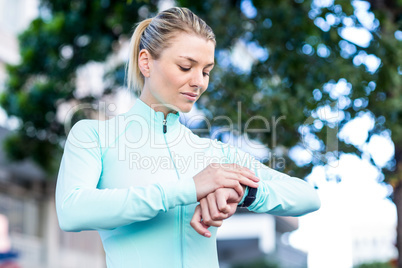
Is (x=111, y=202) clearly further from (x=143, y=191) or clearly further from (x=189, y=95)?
(x=189, y=95)

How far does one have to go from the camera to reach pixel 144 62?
1806 mm

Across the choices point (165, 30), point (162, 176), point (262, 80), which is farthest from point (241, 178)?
point (262, 80)

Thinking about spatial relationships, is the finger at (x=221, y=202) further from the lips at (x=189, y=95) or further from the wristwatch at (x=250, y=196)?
the lips at (x=189, y=95)

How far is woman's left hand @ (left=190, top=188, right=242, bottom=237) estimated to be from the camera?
1.45 metres

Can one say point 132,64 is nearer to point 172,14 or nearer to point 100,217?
point 172,14

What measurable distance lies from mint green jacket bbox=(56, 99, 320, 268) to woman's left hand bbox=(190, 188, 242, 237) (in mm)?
34

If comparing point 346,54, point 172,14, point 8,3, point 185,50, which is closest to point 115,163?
point 185,50

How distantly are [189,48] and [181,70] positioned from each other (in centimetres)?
7

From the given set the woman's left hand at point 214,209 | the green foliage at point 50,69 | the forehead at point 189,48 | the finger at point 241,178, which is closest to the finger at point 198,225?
the woman's left hand at point 214,209

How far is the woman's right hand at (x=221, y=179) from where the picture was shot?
4.78ft

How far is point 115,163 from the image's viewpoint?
1650 mm

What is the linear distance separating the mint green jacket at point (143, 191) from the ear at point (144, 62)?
0.35 feet

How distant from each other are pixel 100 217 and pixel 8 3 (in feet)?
45.2

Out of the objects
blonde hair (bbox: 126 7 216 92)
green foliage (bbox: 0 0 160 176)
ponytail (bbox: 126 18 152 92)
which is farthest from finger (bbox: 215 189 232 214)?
green foliage (bbox: 0 0 160 176)
